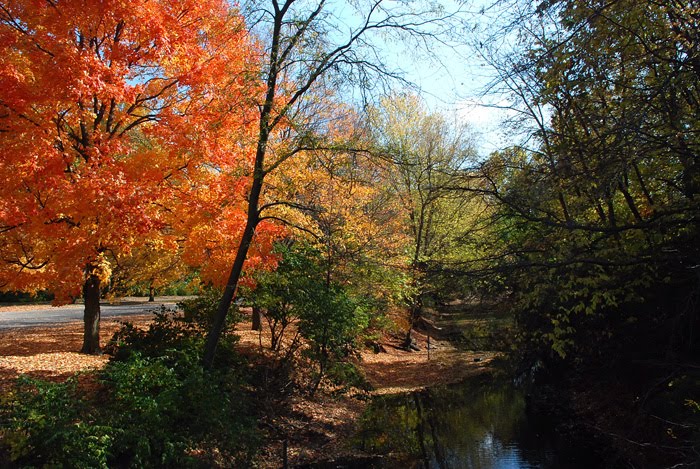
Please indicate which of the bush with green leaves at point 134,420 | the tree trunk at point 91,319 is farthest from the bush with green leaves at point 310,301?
the tree trunk at point 91,319

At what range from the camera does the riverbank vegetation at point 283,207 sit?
608 cm

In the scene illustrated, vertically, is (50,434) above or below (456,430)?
above

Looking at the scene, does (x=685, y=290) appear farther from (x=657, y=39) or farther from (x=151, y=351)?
(x=151, y=351)

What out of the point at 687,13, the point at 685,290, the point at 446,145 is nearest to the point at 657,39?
the point at 687,13

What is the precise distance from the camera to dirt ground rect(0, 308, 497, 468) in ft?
31.4

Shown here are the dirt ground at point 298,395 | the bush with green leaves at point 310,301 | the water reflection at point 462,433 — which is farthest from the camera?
the bush with green leaves at point 310,301

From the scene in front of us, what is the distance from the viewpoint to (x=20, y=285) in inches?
377

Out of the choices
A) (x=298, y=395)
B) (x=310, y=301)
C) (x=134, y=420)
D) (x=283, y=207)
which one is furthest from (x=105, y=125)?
(x=298, y=395)

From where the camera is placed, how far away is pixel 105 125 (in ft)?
35.8

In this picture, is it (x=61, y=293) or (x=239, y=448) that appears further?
(x=61, y=293)

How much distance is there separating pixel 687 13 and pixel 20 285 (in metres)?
11.5

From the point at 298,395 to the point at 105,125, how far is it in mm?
7700

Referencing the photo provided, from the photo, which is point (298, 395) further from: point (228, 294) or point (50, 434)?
point (50, 434)

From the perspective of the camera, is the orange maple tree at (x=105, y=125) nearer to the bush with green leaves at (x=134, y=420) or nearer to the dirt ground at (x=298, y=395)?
the dirt ground at (x=298, y=395)
